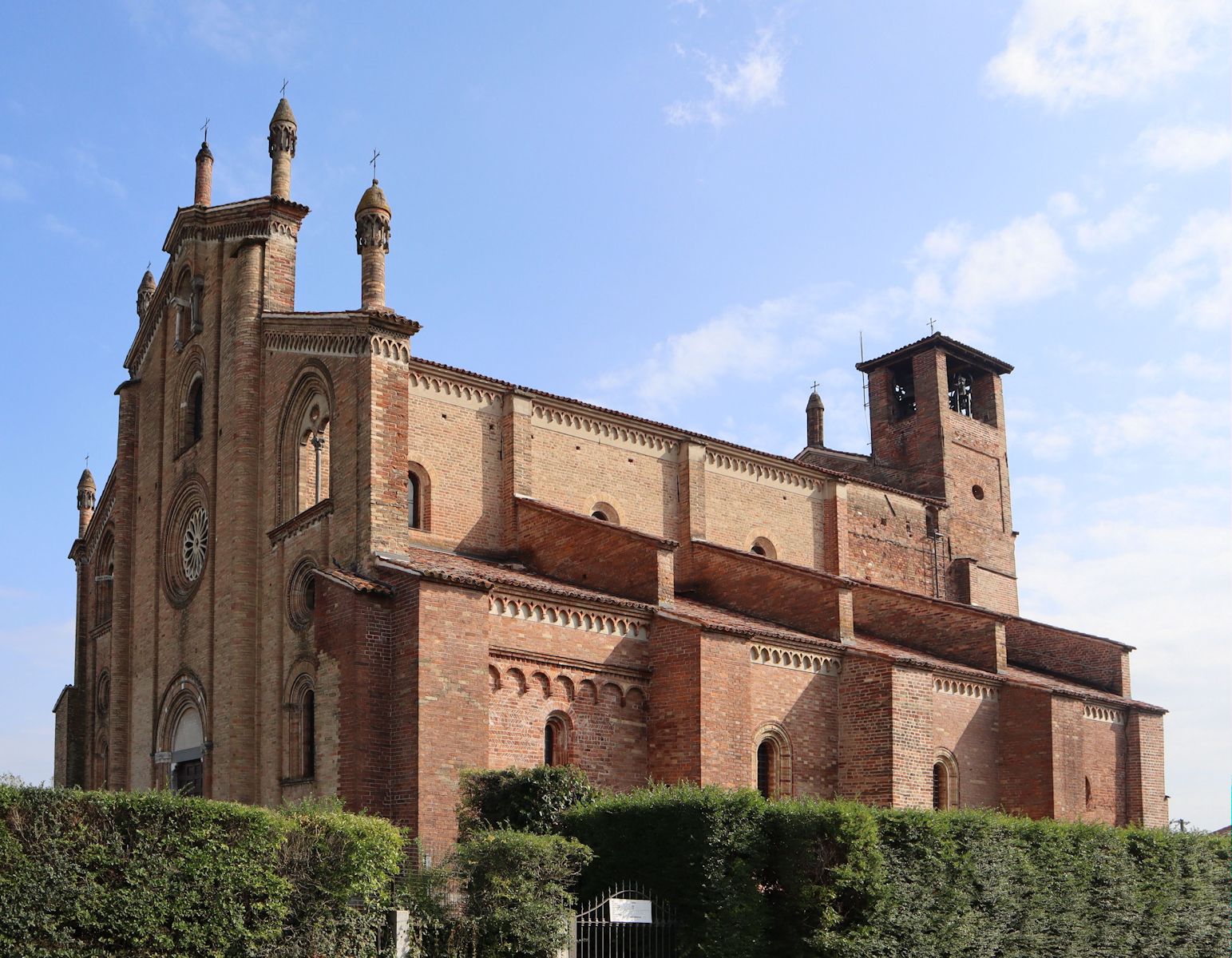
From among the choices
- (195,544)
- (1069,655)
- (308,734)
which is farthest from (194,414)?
(1069,655)

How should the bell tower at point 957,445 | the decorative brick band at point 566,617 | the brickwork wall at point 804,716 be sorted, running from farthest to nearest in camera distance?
the bell tower at point 957,445 → the brickwork wall at point 804,716 → the decorative brick band at point 566,617

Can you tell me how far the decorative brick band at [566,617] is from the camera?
19219 mm

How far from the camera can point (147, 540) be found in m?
26.3

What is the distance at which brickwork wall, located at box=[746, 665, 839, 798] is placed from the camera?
857 inches

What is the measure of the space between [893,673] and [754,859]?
784 cm

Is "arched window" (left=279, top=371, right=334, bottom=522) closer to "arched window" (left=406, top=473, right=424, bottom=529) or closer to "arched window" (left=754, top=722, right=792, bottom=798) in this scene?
"arched window" (left=406, top=473, right=424, bottom=529)

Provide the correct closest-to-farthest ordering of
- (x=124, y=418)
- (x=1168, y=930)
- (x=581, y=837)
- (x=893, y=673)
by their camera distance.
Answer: (x=581, y=837)
(x=1168, y=930)
(x=893, y=673)
(x=124, y=418)

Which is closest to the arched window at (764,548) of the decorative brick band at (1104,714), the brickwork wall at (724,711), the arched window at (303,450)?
the decorative brick band at (1104,714)

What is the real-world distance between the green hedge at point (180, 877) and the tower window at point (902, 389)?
84.4ft

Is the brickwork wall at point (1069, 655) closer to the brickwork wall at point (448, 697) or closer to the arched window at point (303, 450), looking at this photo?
the brickwork wall at point (448, 697)

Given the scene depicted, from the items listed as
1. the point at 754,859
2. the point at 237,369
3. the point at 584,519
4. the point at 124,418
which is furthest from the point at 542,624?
the point at 124,418

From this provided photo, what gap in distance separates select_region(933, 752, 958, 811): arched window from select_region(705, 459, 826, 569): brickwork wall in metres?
6.33

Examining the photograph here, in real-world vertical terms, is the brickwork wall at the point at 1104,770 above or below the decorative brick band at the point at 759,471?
below

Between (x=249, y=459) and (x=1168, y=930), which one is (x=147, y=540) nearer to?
(x=249, y=459)
